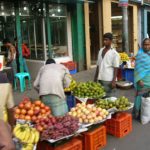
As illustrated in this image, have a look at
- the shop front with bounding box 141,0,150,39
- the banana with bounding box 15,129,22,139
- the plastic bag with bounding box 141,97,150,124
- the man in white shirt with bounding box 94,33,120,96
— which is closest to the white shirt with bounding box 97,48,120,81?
the man in white shirt with bounding box 94,33,120,96

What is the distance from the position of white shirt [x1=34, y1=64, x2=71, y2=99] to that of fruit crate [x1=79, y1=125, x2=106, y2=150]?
0.82 m

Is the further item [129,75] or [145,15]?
[145,15]

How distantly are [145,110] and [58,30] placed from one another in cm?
810

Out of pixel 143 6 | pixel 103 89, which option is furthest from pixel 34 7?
pixel 143 6

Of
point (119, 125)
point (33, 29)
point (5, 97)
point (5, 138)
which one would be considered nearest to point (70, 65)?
point (33, 29)

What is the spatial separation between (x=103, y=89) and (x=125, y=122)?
3.29ft

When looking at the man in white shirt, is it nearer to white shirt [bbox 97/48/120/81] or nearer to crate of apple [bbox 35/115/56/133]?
white shirt [bbox 97/48/120/81]

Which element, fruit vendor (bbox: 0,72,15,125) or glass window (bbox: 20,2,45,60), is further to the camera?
glass window (bbox: 20,2,45,60)

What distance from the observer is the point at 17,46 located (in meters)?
12.3

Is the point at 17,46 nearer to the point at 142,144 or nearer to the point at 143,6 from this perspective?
the point at 142,144

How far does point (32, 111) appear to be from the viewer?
→ 522cm

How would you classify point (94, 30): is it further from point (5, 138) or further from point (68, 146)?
point (5, 138)

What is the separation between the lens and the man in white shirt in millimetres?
6594

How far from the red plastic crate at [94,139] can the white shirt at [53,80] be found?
83 centimetres
